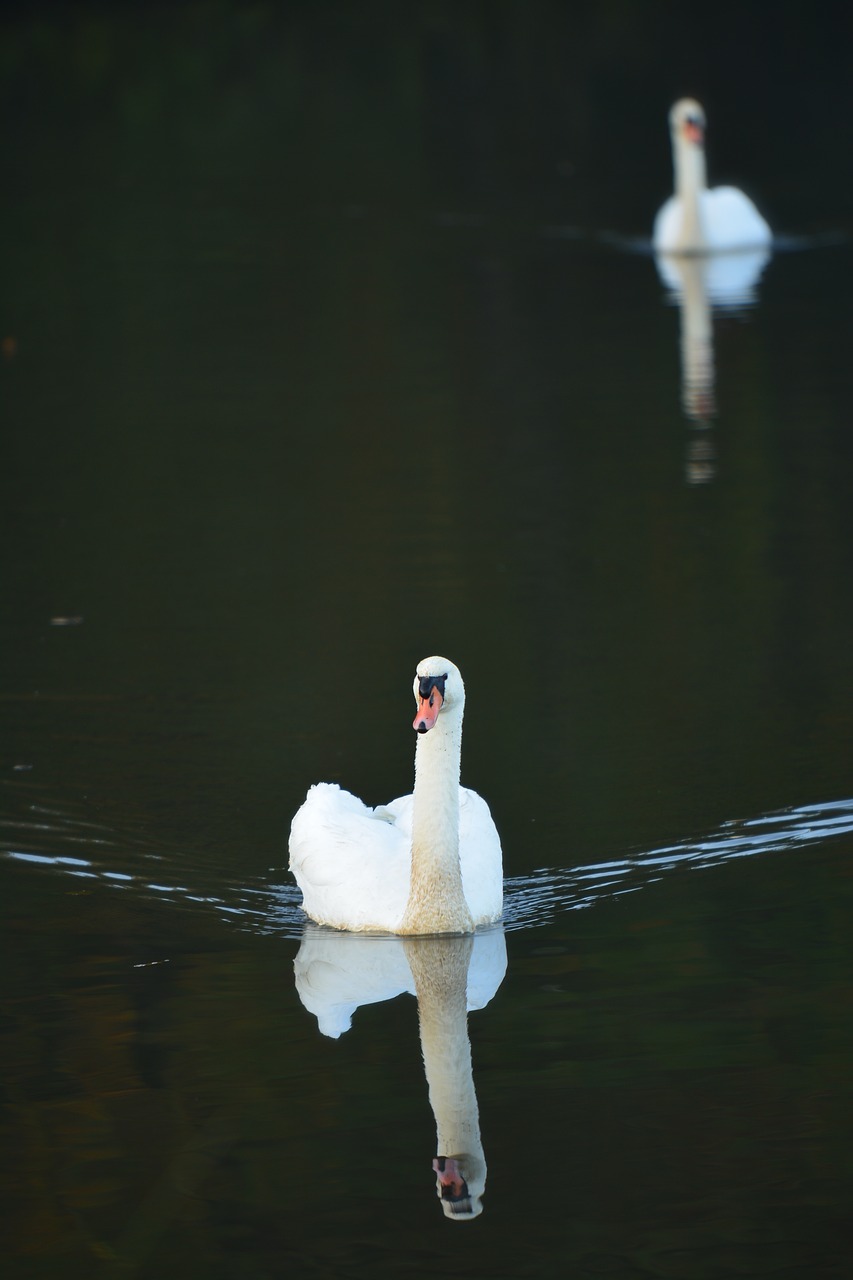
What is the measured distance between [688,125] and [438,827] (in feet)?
66.9

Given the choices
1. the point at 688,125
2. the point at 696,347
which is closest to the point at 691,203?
the point at 688,125

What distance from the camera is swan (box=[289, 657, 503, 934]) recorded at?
819cm

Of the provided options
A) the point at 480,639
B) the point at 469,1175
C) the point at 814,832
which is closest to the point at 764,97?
the point at 480,639

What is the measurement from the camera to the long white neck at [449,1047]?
22.0 feet

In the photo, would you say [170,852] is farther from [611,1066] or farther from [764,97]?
[764,97]

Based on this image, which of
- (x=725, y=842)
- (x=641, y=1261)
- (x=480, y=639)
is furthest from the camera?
(x=480, y=639)

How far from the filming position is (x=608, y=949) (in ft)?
26.7

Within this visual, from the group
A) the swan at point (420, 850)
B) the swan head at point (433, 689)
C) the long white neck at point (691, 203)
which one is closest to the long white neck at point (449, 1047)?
the swan at point (420, 850)

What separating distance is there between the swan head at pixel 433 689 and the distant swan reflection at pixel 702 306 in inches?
289

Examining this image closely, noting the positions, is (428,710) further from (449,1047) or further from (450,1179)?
(450,1179)

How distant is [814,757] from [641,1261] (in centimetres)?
422

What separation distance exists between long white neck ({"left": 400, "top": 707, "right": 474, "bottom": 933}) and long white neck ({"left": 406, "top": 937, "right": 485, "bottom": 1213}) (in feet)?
0.43

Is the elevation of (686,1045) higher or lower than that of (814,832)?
lower

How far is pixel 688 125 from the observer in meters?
27.3
